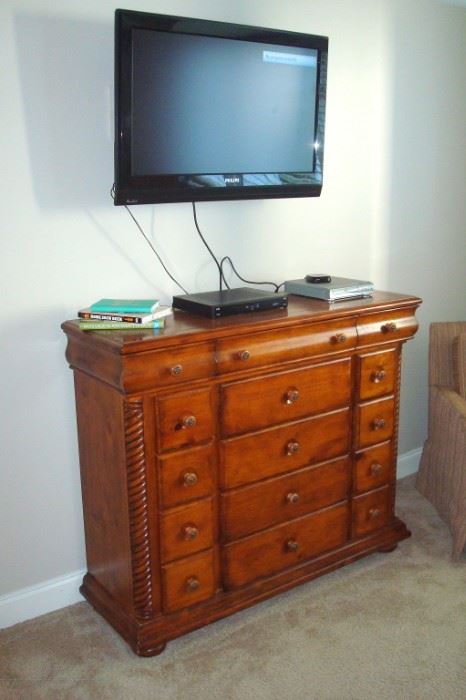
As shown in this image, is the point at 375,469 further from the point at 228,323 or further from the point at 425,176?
the point at 425,176

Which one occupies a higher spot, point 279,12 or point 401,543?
point 279,12

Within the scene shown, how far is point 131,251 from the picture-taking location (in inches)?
90.1

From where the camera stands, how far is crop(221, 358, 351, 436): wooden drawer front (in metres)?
2.09

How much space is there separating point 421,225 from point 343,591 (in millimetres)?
1678

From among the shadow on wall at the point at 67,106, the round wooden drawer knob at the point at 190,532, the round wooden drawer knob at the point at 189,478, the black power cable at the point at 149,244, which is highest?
the shadow on wall at the point at 67,106

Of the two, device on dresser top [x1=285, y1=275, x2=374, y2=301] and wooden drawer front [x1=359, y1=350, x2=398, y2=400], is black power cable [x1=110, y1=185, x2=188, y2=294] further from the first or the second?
wooden drawer front [x1=359, y1=350, x2=398, y2=400]

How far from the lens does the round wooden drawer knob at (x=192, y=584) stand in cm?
212

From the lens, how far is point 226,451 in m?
2.11

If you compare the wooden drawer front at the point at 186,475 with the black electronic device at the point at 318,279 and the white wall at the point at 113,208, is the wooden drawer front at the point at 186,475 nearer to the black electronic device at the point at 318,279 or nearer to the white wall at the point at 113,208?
the white wall at the point at 113,208

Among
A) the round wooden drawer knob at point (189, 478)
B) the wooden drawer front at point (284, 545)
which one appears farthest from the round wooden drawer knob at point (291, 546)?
the round wooden drawer knob at point (189, 478)

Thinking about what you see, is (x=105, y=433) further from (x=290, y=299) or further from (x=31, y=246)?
(x=290, y=299)

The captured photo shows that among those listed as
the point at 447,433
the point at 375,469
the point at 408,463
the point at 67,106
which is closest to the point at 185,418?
the point at 375,469

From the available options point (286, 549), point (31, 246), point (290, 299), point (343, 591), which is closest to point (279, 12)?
point (290, 299)

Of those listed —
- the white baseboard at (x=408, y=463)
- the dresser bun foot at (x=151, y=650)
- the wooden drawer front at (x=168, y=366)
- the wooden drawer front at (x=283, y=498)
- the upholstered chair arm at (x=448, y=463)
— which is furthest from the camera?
the white baseboard at (x=408, y=463)
